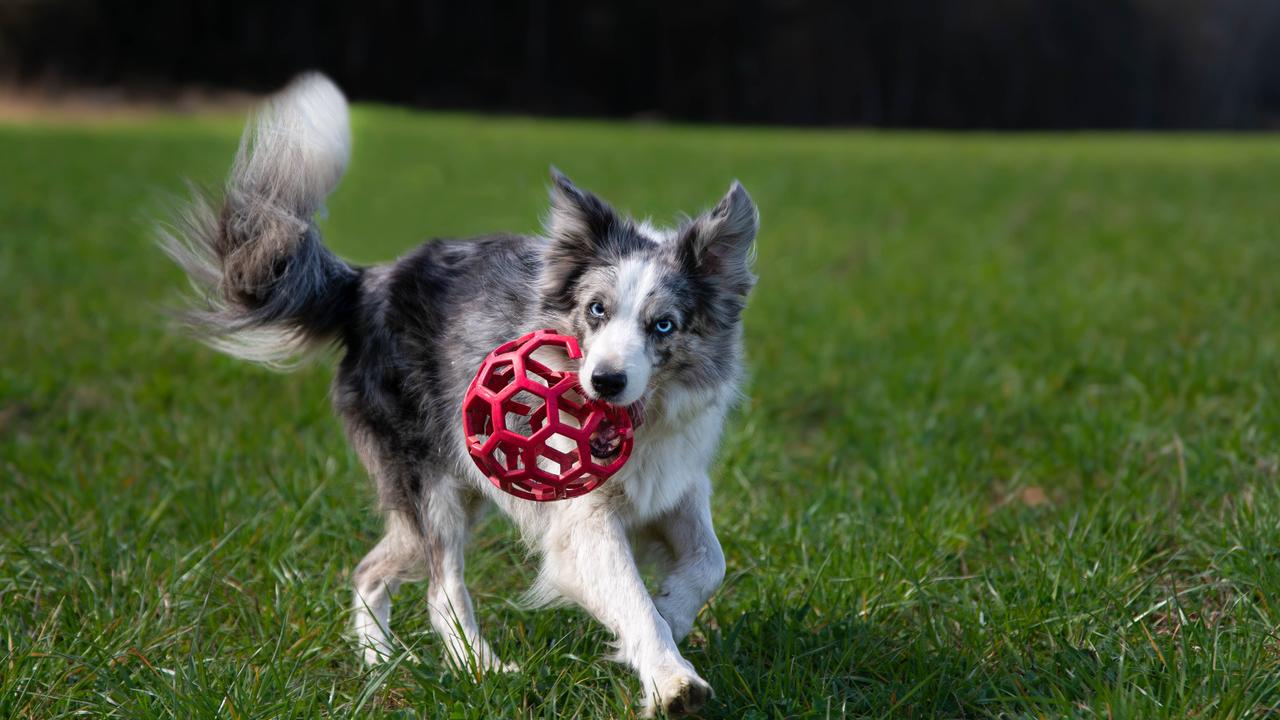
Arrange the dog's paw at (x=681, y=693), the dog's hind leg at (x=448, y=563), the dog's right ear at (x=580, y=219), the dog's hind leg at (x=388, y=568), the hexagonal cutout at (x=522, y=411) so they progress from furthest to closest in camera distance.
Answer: the dog's hind leg at (x=388, y=568)
the dog's hind leg at (x=448, y=563)
the dog's right ear at (x=580, y=219)
the hexagonal cutout at (x=522, y=411)
the dog's paw at (x=681, y=693)

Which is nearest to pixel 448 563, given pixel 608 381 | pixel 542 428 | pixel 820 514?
pixel 542 428

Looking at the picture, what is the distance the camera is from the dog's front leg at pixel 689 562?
122 inches

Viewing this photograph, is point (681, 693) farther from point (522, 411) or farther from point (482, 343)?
point (482, 343)

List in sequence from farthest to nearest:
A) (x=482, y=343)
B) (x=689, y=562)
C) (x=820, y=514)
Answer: (x=820, y=514) → (x=482, y=343) → (x=689, y=562)

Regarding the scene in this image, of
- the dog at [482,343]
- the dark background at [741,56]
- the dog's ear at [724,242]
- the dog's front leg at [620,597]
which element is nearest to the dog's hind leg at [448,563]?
the dog at [482,343]

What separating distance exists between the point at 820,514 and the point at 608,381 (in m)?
1.64

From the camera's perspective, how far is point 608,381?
2.79 metres

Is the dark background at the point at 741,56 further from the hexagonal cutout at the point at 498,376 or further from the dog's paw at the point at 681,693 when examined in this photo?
the dog's paw at the point at 681,693

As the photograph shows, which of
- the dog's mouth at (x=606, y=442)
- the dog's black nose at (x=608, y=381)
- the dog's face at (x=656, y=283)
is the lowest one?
the dog's mouth at (x=606, y=442)

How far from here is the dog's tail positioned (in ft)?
11.8

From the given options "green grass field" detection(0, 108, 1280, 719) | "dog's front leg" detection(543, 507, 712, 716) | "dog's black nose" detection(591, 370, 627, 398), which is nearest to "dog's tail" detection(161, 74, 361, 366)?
"green grass field" detection(0, 108, 1280, 719)

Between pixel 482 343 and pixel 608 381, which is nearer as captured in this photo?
pixel 608 381

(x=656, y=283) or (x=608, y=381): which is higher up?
(x=656, y=283)

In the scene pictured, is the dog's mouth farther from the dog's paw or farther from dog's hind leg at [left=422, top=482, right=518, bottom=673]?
dog's hind leg at [left=422, top=482, right=518, bottom=673]
